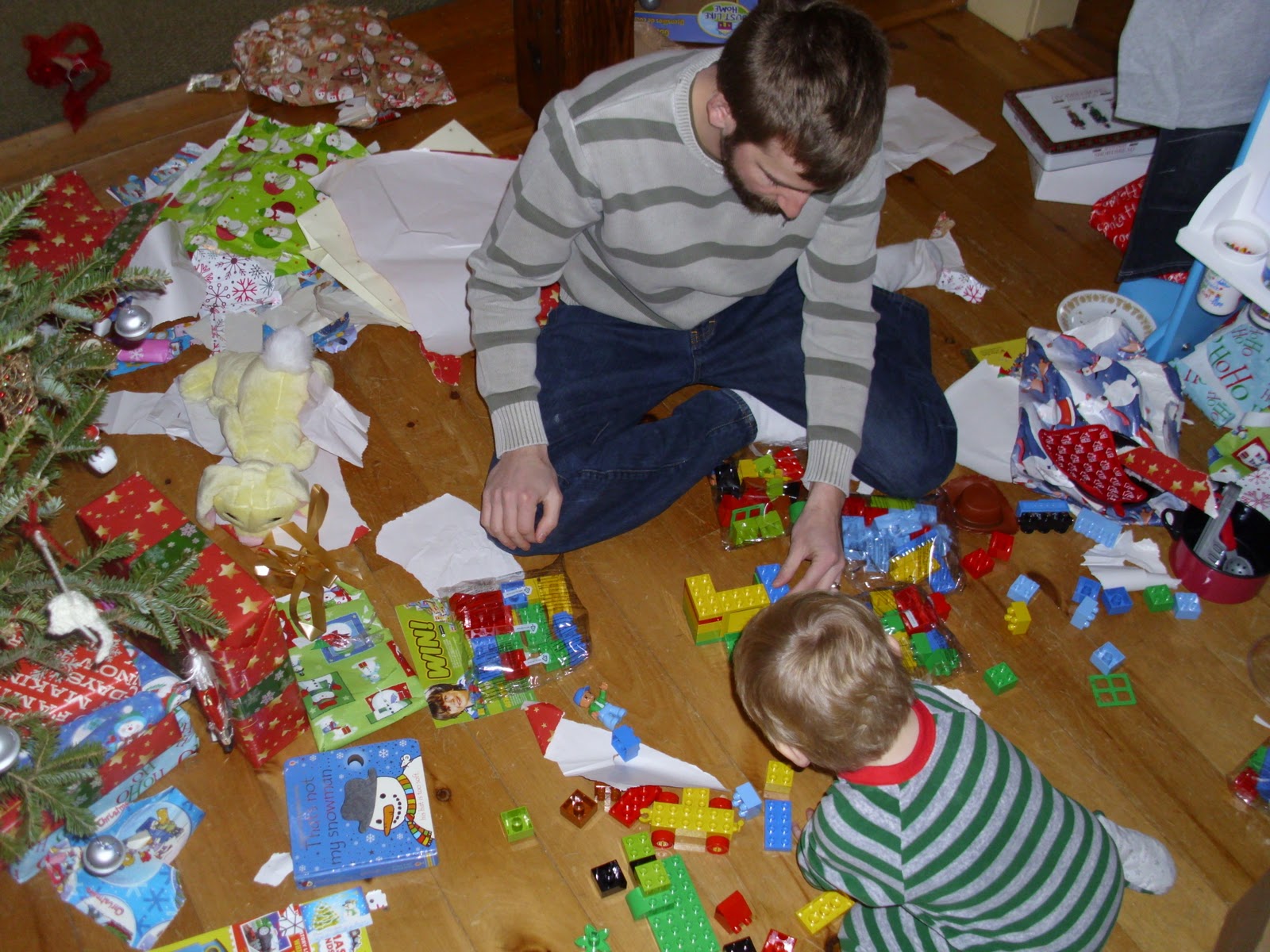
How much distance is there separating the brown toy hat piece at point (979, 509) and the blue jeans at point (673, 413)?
60 mm

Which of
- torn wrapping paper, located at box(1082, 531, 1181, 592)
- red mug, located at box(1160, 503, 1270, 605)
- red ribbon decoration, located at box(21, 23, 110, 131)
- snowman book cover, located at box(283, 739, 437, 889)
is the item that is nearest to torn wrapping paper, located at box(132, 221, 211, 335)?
red ribbon decoration, located at box(21, 23, 110, 131)

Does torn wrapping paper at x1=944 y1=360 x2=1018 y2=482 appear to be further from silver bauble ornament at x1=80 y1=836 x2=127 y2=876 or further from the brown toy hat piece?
silver bauble ornament at x1=80 y1=836 x2=127 y2=876

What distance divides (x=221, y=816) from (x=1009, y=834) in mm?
1023

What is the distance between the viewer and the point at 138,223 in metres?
2.03

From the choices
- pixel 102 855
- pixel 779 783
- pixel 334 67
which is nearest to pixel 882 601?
pixel 779 783

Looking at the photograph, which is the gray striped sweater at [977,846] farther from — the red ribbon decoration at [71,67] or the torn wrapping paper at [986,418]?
the red ribbon decoration at [71,67]

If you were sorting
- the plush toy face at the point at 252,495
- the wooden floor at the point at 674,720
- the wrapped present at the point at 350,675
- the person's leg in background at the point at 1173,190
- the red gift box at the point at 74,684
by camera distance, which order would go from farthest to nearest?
the person's leg in background at the point at 1173,190, the plush toy face at the point at 252,495, the wrapped present at the point at 350,675, the wooden floor at the point at 674,720, the red gift box at the point at 74,684

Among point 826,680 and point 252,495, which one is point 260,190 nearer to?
point 252,495

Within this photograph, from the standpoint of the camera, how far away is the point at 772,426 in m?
1.79

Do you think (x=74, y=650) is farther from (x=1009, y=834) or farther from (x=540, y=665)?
(x=1009, y=834)

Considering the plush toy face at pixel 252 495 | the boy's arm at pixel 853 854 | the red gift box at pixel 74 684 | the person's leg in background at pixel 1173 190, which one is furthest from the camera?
the person's leg in background at pixel 1173 190

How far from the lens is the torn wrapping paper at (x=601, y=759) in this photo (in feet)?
4.87

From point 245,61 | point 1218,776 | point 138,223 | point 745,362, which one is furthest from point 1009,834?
point 245,61

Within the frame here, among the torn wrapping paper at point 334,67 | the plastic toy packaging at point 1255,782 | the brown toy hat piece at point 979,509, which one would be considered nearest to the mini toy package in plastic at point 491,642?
the brown toy hat piece at point 979,509
